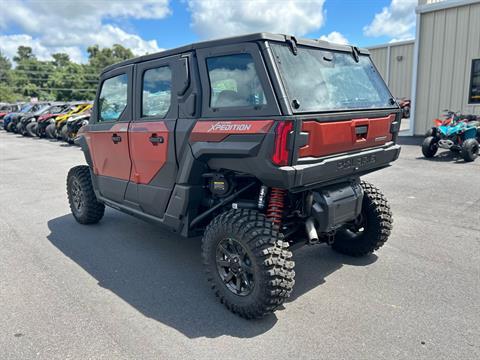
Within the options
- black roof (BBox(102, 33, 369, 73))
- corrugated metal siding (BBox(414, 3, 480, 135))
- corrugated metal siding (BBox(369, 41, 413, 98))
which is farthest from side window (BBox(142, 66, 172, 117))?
corrugated metal siding (BBox(369, 41, 413, 98))

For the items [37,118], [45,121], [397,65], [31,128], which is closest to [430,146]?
[397,65]

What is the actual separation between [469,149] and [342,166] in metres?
7.43

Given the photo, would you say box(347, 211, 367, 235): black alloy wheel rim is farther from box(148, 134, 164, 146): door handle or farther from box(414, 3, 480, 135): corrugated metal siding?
box(414, 3, 480, 135): corrugated metal siding

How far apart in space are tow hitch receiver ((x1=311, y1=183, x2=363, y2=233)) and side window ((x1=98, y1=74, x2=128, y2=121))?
2.37 metres

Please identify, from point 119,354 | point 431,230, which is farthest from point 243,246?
point 431,230

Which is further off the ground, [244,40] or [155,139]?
[244,40]

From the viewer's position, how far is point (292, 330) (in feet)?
9.43

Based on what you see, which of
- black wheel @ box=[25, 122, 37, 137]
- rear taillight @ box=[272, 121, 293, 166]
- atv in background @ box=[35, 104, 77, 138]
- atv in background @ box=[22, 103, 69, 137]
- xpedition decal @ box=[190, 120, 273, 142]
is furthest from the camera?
black wheel @ box=[25, 122, 37, 137]

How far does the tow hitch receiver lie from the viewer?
125 inches

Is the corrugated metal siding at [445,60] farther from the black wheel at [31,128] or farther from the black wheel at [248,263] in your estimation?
the black wheel at [31,128]

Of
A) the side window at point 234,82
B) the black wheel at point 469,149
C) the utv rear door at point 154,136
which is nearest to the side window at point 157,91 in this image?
the utv rear door at point 154,136

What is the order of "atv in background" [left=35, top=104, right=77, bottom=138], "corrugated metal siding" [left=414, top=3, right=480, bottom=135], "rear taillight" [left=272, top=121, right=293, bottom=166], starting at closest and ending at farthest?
"rear taillight" [left=272, top=121, right=293, bottom=166]
"corrugated metal siding" [left=414, top=3, right=480, bottom=135]
"atv in background" [left=35, top=104, right=77, bottom=138]

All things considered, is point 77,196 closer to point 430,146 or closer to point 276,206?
point 276,206

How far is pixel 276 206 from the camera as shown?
10.4ft
